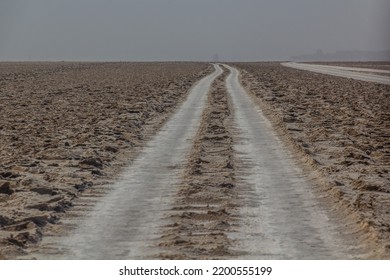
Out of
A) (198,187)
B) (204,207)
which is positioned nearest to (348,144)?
(198,187)

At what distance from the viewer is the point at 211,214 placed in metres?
10.2

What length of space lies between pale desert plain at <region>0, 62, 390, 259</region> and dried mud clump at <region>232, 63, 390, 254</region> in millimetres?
45

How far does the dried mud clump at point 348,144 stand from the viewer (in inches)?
428

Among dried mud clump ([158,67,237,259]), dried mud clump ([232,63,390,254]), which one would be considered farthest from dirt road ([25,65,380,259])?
dried mud clump ([232,63,390,254])

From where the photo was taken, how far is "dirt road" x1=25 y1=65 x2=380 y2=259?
8.41 m

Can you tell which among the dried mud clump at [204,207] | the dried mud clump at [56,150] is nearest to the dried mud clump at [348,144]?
the dried mud clump at [204,207]

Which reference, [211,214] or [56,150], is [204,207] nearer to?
[211,214]

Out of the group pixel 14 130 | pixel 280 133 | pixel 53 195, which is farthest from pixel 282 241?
pixel 14 130

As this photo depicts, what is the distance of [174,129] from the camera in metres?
20.3

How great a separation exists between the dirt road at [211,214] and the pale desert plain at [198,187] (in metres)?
0.02
